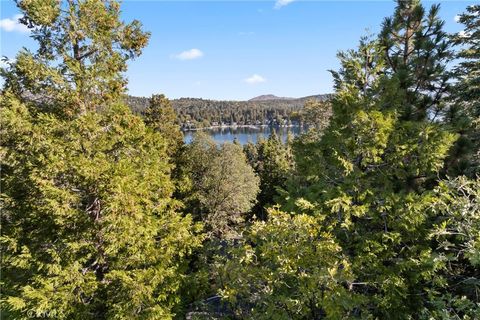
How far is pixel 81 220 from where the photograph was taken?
7.20 m

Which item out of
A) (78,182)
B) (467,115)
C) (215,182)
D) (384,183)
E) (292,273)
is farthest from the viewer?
(215,182)

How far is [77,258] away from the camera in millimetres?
7270

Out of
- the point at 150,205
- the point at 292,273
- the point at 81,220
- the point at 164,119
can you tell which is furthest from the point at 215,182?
the point at 292,273

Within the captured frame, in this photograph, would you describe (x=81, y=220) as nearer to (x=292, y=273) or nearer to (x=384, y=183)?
(x=292, y=273)

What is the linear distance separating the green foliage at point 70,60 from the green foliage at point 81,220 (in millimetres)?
500

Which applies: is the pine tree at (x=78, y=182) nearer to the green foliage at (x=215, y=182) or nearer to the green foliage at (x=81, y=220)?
the green foliage at (x=81, y=220)

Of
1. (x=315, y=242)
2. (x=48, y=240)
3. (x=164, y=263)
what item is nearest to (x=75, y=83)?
(x=48, y=240)

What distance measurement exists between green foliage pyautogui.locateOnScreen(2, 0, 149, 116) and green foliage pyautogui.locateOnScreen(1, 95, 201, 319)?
50cm

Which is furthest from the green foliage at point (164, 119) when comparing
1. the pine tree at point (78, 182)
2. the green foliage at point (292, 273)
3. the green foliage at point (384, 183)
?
the green foliage at point (292, 273)

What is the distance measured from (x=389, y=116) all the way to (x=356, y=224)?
2.55m

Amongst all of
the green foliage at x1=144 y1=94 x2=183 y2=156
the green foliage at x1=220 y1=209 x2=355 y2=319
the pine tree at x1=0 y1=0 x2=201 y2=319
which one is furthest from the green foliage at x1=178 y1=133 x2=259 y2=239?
the green foliage at x1=220 y1=209 x2=355 y2=319

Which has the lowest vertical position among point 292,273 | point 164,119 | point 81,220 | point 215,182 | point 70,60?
point 215,182

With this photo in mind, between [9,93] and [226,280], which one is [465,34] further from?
[9,93]

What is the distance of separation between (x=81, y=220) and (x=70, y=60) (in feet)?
11.8
